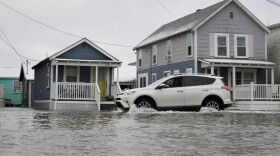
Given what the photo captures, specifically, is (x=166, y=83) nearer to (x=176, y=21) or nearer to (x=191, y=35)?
(x=191, y=35)

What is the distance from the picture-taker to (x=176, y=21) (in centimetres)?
3981

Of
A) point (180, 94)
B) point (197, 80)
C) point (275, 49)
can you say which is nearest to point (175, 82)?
point (180, 94)

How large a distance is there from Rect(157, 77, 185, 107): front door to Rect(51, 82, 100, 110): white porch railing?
28.5 feet

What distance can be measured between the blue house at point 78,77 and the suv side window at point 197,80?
8220 millimetres

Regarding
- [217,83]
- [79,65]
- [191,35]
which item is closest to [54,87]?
[79,65]

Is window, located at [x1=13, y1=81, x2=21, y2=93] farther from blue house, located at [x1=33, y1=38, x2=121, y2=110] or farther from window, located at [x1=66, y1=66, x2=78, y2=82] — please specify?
window, located at [x1=66, y1=66, x2=78, y2=82]

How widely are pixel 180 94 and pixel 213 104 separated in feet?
5.24

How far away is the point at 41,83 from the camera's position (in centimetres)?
3581

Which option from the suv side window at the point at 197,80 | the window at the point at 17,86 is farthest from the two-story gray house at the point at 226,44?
the window at the point at 17,86

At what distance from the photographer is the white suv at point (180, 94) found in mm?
20344

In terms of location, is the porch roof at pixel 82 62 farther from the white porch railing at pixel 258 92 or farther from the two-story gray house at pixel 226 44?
the white porch railing at pixel 258 92

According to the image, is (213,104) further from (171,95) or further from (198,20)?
(198,20)

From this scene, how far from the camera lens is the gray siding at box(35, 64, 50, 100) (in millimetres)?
33344

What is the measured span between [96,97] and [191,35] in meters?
8.00
